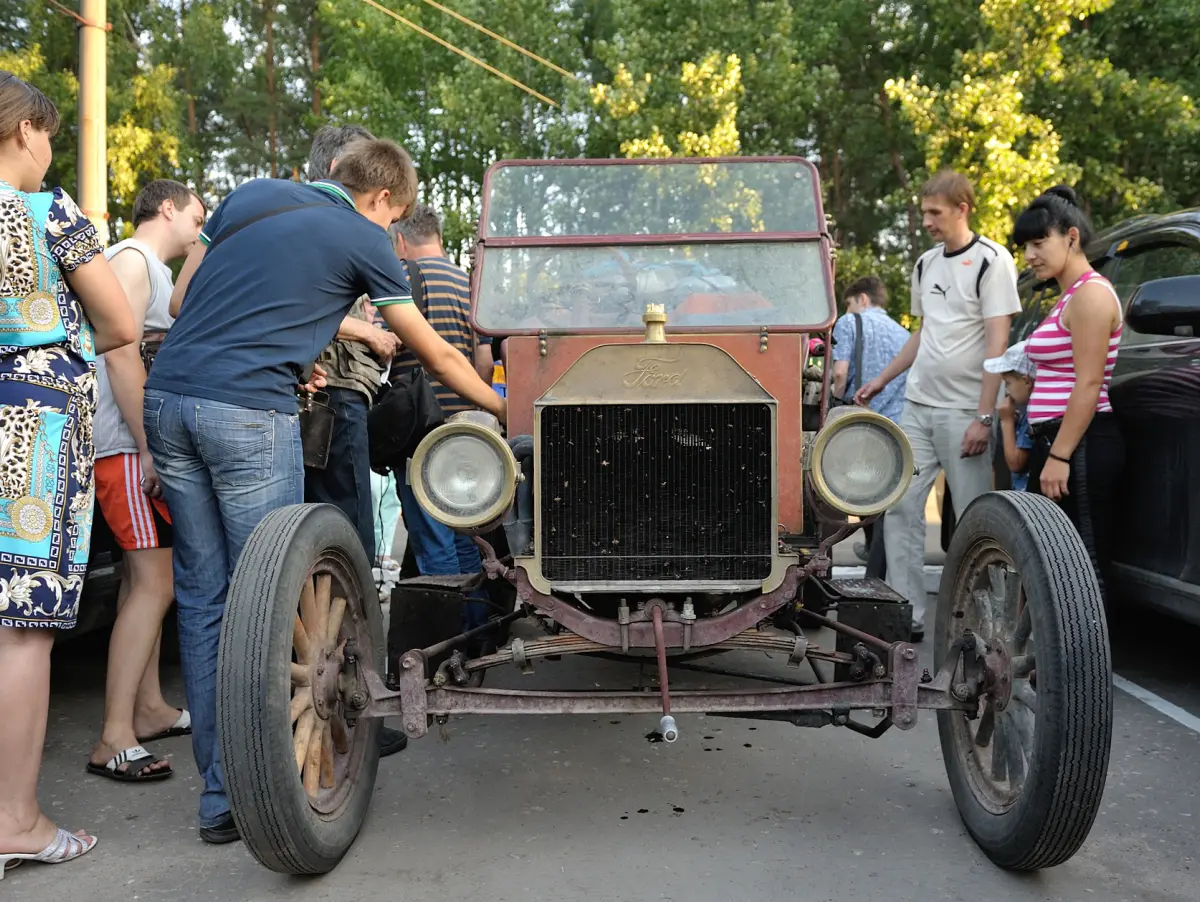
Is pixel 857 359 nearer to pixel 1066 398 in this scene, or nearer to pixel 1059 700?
pixel 1066 398

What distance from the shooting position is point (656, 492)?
10.3ft

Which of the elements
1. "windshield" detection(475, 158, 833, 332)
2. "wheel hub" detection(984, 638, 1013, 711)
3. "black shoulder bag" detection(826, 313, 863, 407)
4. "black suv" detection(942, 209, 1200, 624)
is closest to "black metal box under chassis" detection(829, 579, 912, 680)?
"wheel hub" detection(984, 638, 1013, 711)

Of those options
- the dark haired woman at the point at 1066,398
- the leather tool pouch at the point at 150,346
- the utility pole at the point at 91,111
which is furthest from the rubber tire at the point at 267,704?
the utility pole at the point at 91,111

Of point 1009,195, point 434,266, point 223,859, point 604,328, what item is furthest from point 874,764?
point 1009,195

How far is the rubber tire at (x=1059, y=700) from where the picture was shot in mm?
2648

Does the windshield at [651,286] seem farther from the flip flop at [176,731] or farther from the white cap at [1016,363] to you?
the flip flop at [176,731]

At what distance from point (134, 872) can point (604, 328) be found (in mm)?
2408

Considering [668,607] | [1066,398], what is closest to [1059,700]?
[668,607]

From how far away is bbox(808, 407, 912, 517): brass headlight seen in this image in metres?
3.11

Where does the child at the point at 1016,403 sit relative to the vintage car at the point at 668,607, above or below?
above

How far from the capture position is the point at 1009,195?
1178 centimetres

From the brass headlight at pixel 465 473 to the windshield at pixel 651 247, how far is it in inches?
43.4

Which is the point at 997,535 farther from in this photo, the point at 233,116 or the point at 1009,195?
the point at 233,116

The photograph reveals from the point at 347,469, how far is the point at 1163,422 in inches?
127
